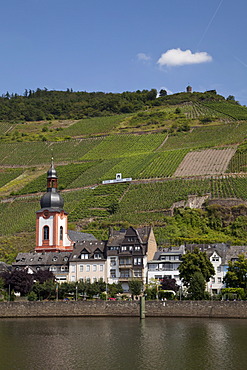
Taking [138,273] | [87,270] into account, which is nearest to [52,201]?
[87,270]

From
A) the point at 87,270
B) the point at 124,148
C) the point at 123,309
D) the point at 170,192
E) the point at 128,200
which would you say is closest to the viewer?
the point at 123,309

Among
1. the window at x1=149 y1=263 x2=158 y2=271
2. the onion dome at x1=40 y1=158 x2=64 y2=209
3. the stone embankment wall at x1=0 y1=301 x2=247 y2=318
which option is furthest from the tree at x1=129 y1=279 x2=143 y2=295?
the onion dome at x1=40 y1=158 x2=64 y2=209

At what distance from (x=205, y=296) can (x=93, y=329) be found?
16929 mm

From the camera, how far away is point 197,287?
69.9 m

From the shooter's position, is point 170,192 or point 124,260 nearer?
point 124,260

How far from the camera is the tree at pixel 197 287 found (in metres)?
69.7

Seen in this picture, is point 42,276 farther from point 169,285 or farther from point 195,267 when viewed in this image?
point 195,267

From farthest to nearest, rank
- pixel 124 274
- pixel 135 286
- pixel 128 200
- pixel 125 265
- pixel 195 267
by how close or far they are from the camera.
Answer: pixel 128 200 → pixel 124 274 → pixel 125 265 → pixel 135 286 → pixel 195 267

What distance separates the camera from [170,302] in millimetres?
66250

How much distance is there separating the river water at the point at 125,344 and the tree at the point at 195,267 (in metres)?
10.4

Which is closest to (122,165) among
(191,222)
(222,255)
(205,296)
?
(191,222)

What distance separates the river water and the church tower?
38734mm

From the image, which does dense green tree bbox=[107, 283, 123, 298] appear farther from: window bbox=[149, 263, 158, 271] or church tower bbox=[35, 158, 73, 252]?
church tower bbox=[35, 158, 73, 252]

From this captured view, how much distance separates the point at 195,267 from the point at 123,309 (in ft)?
36.8
